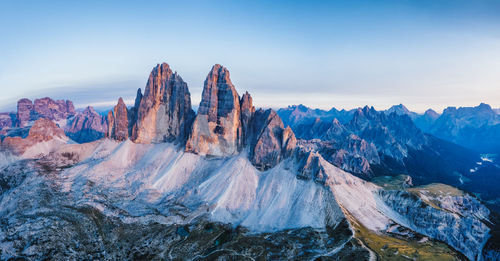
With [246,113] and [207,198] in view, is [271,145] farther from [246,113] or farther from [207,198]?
[207,198]

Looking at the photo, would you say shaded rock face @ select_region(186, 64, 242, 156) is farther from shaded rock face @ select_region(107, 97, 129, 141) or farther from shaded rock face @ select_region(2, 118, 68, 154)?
shaded rock face @ select_region(2, 118, 68, 154)

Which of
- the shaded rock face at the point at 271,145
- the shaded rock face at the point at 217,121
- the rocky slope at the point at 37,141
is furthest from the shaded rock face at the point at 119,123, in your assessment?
the shaded rock face at the point at 271,145

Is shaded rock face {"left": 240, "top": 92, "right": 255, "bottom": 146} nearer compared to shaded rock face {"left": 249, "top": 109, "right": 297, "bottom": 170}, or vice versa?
shaded rock face {"left": 249, "top": 109, "right": 297, "bottom": 170}

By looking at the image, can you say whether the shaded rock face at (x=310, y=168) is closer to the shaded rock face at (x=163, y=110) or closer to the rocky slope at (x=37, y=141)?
the shaded rock face at (x=163, y=110)

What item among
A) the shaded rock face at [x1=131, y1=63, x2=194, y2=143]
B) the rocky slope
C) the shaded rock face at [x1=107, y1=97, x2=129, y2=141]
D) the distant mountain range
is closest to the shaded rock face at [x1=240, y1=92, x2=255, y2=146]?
the distant mountain range

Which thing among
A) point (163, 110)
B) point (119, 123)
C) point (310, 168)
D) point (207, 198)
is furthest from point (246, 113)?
point (119, 123)

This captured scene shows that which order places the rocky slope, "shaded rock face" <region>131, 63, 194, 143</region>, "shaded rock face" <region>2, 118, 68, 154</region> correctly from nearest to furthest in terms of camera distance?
"shaded rock face" <region>2, 118, 68, 154</region>
the rocky slope
"shaded rock face" <region>131, 63, 194, 143</region>
